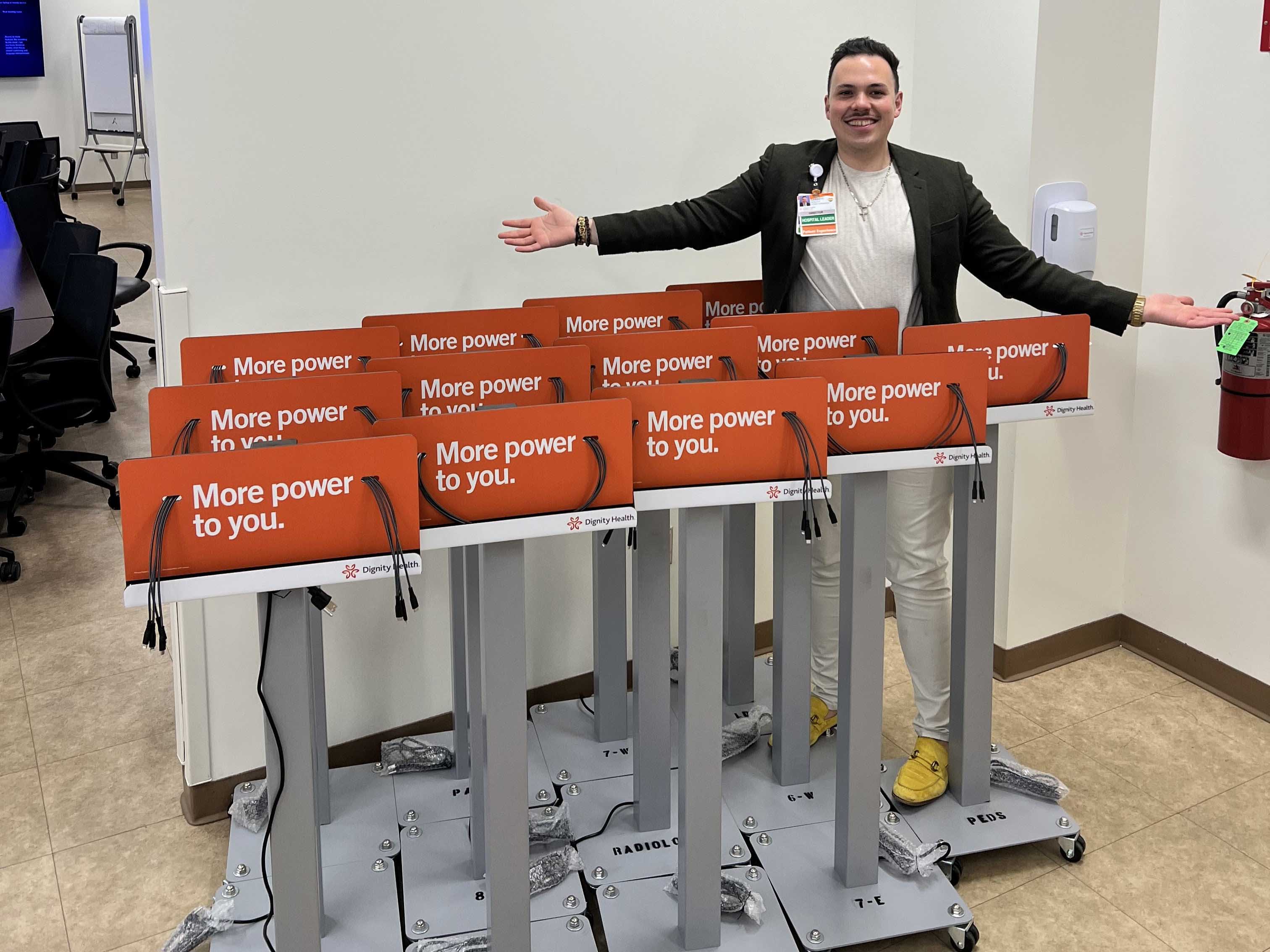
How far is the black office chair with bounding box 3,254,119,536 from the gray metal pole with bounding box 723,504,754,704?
301cm

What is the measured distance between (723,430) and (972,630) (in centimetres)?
99

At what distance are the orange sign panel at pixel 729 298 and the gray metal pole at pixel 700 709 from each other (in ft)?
3.46

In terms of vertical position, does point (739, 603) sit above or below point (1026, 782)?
above

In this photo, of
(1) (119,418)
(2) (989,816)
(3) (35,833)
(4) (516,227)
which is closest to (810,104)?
(4) (516,227)

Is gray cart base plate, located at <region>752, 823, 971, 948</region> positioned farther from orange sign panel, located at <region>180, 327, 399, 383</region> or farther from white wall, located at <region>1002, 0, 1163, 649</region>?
orange sign panel, located at <region>180, 327, 399, 383</region>

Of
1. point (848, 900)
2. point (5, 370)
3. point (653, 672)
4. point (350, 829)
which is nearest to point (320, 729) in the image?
point (350, 829)

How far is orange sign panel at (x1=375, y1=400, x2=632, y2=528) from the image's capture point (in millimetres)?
2074

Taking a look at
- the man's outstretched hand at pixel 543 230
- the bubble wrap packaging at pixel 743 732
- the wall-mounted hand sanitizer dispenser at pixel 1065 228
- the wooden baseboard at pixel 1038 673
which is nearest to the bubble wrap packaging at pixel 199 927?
the wooden baseboard at pixel 1038 673

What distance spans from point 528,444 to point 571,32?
5.40ft

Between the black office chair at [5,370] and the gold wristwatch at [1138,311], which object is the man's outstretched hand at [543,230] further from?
the black office chair at [5,370]

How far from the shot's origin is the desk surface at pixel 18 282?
5.29m

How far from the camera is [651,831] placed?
115 inches

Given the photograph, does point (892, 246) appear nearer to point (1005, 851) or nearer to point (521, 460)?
point (521, 460)

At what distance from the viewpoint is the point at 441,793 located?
3.10 m
